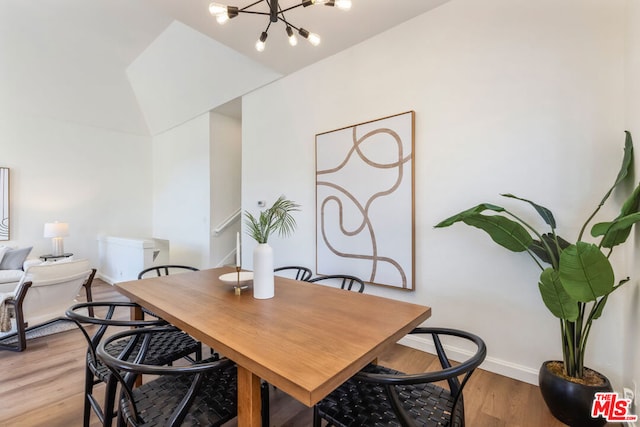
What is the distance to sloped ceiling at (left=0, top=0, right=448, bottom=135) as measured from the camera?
8.54ft

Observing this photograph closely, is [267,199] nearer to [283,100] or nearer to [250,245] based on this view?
[250,245]

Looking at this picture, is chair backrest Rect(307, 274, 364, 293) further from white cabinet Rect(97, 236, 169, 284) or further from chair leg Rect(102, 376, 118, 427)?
white cabinet Rect(97, 236, 169, 284)

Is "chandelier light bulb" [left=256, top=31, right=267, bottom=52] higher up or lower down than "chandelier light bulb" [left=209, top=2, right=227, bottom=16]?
lower down

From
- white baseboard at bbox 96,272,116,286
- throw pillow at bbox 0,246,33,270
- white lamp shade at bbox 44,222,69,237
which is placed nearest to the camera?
throw pillow at bbox 0,246,33,270

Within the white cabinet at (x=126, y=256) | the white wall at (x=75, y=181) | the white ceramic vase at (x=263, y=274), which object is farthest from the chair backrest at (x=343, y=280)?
the white wall at (x=75, y=181)

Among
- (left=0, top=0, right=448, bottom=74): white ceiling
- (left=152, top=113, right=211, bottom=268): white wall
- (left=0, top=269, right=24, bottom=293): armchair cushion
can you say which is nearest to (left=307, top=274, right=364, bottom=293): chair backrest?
(left=0, top=0, right=448, bottom=74): white ceiling

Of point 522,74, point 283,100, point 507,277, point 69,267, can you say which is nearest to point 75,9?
point 283,100

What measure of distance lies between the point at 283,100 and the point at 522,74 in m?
2.52

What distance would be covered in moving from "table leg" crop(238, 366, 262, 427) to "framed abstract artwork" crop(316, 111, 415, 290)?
185 cm

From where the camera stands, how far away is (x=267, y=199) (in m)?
3.87

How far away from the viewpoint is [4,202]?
480 centimetres

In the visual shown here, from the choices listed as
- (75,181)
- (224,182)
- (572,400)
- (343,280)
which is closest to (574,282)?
(572,400)

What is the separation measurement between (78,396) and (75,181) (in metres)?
4.96

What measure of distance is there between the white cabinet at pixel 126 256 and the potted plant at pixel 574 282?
4323 millimetres
